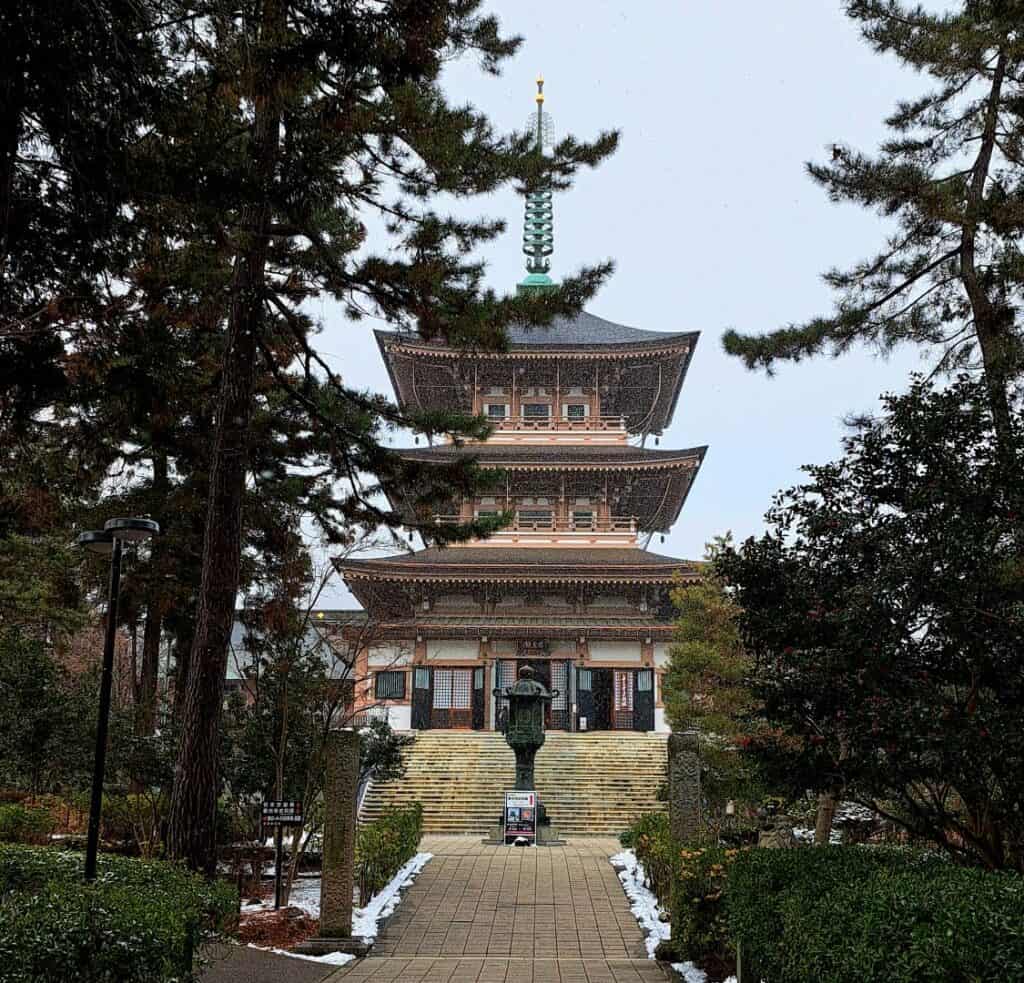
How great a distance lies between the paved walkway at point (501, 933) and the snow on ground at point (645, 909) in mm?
129

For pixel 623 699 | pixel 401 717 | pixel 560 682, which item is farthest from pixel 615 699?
pixel 401 717

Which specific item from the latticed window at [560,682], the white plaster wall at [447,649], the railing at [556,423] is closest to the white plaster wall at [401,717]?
the white plaster wall at [447,649]

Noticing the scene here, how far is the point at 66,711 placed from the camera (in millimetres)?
15938

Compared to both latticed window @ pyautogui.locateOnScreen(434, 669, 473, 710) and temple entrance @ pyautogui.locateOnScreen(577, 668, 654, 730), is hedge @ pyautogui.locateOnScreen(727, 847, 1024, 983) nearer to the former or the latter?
temple entrance @ pyautogui.locateOnScreen(577, 668, 654, 730)

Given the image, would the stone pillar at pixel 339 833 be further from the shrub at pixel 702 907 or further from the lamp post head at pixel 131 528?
the lamp post head at pixel 131 528

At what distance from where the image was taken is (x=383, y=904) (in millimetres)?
12727

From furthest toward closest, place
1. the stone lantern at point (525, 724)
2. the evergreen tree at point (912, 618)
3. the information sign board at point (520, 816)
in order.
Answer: the stone lantern at point (525, 724) → the information sign board at point (520, 816) → the evergreen tree at point (912, 618)

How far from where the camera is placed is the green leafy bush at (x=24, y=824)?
1522 cm

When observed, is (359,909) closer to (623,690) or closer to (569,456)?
(623,690)

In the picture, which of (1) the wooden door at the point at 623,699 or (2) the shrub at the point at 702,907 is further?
(1) the wooden door at the point at 623,699

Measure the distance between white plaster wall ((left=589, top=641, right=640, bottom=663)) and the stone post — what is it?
68.2 ft

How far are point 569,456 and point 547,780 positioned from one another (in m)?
9.78

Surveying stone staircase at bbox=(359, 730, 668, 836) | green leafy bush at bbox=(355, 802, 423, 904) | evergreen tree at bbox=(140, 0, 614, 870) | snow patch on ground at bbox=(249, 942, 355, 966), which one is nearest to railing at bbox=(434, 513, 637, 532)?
stone staircase at bbox=(359, 730, 668, 836)

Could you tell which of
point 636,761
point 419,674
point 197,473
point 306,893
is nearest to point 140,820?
point 306,893
